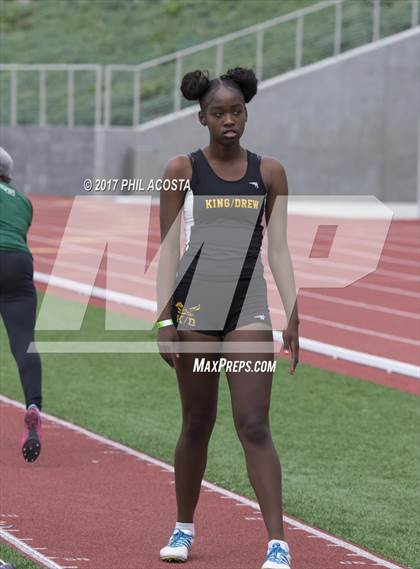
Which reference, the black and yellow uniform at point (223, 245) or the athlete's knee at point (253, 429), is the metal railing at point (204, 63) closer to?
the black and yellow uniform at point (223, 245)

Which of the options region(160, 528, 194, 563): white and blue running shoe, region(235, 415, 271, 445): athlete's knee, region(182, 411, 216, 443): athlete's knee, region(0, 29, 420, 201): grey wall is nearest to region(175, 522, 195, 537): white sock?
region(160, 528, 194, 563): white and blue running shoe

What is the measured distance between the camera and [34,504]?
25.1ft

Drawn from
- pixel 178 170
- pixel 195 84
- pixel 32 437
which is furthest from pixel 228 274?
pixel 32 437

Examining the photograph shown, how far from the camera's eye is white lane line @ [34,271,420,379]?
13156 millimetres

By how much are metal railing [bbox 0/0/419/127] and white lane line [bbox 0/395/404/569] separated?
2462 centimetres

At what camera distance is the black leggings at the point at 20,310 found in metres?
8.73

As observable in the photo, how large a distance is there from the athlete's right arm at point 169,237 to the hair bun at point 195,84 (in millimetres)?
271

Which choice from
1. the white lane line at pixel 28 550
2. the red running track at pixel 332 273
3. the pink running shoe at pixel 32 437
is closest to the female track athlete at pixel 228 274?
the white lane line at pixel 28 550

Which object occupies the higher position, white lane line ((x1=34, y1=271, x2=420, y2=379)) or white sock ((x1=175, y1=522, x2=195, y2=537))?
white lane line ((x1=34, y1=271, x2=420, y2=379))

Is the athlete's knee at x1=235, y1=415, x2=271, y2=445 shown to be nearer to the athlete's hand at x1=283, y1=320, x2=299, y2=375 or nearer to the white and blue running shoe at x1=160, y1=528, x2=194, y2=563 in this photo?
the athlete's hand at x1=283, y1=320, x2=299, y2=375

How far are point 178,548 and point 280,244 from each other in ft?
4.58

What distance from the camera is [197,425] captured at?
244 inches

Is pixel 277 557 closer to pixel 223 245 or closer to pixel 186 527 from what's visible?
pixel 186 527

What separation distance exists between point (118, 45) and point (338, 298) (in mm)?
29608
